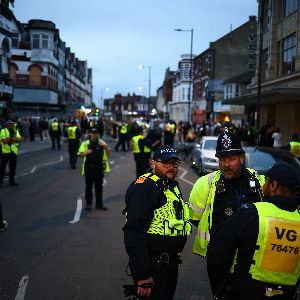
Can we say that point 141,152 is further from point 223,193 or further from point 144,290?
point 144,290

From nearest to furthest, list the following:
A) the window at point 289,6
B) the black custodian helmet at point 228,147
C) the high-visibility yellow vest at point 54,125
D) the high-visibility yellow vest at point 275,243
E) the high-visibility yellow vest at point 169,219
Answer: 1. the high-visibility yellow vest at point 275,243
2. the high-visibility yellow vest at point 169,219
3. the black custodian helmet at point 228,147
4. the window at point 289,6
5. the high-visibility yellow vest at point 54,125

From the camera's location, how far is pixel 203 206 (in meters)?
3.93

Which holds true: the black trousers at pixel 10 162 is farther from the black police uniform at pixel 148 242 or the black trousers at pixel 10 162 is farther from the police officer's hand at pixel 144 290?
the police officer's hand at pixel 144 290

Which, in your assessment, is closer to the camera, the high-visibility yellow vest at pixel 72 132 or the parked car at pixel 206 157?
the parked car at pixel 206 157

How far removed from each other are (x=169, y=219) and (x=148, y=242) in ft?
0.82

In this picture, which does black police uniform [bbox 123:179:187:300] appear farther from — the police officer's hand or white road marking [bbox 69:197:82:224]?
white road marking [bbox 69:197:82:224]

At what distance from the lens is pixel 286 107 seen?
29906 millimetres

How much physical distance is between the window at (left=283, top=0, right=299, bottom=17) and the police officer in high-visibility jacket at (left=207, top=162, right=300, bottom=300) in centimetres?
2717

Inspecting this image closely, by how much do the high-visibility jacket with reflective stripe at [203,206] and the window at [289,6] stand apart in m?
26.5

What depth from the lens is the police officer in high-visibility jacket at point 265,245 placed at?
2.97 meters

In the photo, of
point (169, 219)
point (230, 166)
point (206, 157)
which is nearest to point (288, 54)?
point (206, 157)

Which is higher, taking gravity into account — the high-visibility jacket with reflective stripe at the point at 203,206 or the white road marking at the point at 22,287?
the high-visibility jacket with reflective stripe at the point at 203,206

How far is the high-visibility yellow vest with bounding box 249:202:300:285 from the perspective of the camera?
296cm

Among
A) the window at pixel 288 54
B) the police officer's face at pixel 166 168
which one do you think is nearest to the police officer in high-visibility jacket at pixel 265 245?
the police officer's face at pixel 166 168
